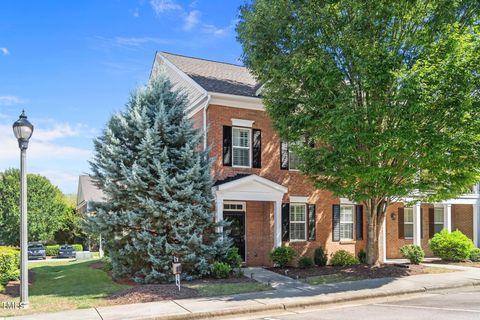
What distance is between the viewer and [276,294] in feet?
40.4

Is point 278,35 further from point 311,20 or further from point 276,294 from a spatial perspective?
point 276,294

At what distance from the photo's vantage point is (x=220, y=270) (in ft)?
47.9

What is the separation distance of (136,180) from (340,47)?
321 inches

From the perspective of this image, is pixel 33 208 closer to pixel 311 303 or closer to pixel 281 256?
pixel 281 256

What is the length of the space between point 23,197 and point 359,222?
1534cm

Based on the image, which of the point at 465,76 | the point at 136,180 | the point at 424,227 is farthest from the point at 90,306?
the point at 424,227

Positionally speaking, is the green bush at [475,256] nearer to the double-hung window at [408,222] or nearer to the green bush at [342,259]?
the double-hung window at [408,222]

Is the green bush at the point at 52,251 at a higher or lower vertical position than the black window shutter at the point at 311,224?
lower

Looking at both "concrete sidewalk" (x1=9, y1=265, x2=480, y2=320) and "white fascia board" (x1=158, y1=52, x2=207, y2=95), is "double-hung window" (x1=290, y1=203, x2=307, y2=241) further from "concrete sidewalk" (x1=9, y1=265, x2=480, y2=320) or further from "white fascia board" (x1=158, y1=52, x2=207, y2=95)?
"white fascia board" (x1=158, y1=52, x2=207, y2=95)

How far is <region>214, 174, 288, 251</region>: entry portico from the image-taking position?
16922 mm

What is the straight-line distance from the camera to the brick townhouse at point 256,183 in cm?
1775

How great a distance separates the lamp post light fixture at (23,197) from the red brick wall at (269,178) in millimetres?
7795

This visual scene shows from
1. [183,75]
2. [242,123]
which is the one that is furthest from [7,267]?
[183,75]

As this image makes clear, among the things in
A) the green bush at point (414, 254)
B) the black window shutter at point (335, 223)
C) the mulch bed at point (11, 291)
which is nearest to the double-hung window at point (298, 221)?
the black window shutter at point (335, 223)
